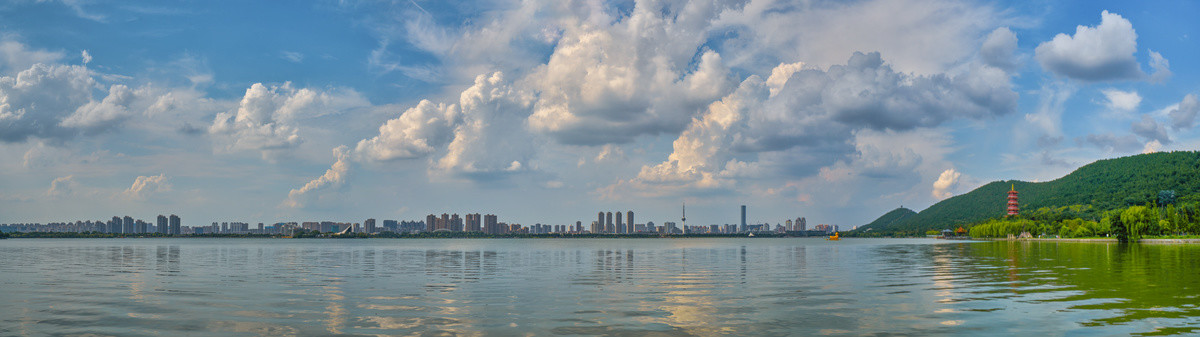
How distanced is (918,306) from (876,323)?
7352 mm

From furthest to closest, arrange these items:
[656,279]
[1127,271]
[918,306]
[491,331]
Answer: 1. [1127,271]
2. [656,279]
3. [918,306]
4. [491,331]

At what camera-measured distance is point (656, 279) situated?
5334cm

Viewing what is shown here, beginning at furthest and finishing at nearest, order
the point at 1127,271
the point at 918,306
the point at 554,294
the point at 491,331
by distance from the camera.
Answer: the point at 1127,271 < the point at 554,294 < the point at 918,306 < the point at 491,331

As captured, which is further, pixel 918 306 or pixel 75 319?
pixel 918 306

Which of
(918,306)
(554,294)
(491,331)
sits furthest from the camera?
(554,294)

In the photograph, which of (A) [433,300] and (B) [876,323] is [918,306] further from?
(A) [433,300]

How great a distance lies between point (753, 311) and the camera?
3098cm

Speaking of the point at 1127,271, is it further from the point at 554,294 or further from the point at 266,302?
the point at 266,302

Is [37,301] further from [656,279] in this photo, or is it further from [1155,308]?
[1155,308]

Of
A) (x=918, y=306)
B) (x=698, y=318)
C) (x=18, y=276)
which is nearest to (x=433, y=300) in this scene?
(x=698, y=318)

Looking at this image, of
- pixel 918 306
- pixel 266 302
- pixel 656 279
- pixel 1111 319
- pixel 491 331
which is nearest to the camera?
pixel 491 331

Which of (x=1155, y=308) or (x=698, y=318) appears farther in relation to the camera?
(x=1155, y=308)

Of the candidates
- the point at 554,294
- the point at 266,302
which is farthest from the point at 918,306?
the point at 266,302

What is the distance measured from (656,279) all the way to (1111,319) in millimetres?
30239
